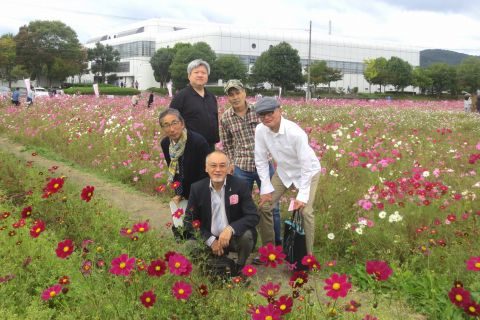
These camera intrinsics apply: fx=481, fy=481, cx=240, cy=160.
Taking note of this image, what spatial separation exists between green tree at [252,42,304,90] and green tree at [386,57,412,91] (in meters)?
13.2

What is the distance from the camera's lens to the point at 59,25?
67.4 metres

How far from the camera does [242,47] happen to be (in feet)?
240

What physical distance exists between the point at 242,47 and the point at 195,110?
7101cm

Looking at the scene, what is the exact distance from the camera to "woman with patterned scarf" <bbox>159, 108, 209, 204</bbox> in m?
3.54

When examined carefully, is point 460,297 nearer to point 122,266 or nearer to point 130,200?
point 122,266

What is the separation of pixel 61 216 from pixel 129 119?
5968 millimetres

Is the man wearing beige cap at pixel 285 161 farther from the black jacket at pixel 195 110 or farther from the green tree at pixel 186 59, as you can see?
the green tree at pixel 186 59

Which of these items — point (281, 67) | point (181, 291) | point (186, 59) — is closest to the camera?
point (181, 291)

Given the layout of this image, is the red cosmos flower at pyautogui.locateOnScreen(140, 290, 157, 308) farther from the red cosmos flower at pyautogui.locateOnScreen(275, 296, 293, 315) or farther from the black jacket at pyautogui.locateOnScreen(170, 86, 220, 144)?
the black jacket at pyautogui.locateOnScreen(170, 86, 220, 144)

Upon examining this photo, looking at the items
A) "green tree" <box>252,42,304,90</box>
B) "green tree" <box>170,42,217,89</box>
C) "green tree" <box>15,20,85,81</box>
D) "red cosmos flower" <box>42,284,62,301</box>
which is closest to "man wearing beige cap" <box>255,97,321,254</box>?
"red cosmos flower" <box>42,284,62,301</box>

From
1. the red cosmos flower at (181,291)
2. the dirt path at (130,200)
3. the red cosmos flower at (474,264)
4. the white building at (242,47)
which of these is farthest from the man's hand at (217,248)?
the white building at (242,47)

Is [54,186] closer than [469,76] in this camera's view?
Yes

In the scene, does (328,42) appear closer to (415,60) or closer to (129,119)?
(415,60)

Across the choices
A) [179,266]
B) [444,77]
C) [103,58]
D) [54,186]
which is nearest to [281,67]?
[444,77]
